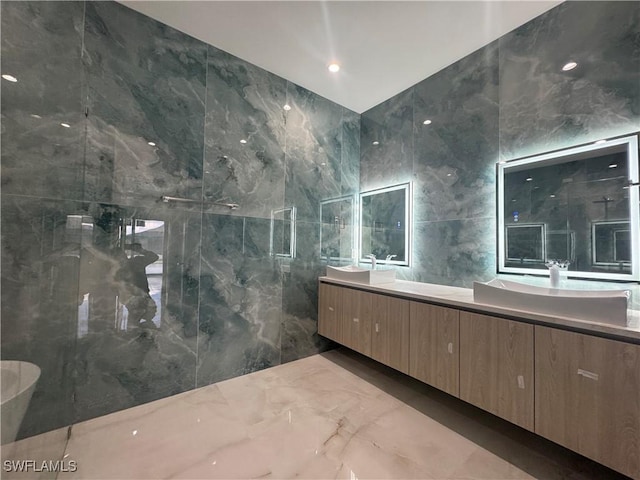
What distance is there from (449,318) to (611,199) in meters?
1.15

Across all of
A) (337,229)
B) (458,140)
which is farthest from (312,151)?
(458,140)

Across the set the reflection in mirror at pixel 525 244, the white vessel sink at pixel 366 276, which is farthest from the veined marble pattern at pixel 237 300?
the reflection in mirror at pixel 525 244

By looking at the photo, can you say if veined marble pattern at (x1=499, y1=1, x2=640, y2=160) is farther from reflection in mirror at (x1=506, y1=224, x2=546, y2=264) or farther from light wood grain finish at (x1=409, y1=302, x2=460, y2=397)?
light wood grain finish at (x1=409, y1=302, x2=460, y2=397)

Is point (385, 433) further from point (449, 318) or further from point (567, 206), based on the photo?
point (567, 206)

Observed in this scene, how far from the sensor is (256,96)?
8.05 ft

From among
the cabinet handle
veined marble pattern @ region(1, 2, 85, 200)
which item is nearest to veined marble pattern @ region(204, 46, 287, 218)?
veined marble pattern @ region(1, 2, 85, 200)

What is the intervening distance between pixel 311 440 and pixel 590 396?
1420 mm

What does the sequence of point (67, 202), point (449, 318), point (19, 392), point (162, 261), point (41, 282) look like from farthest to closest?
point (162, 261)
point (449, 318)
point (67, 202)
point (41, 282)
point (19, 392)

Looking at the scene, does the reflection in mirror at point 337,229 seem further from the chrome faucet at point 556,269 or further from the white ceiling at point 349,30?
the chrome faucet at point 556,269

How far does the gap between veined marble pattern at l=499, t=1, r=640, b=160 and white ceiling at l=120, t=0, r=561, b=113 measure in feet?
0.61

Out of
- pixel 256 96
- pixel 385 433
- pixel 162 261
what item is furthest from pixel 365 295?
pixel 256 96

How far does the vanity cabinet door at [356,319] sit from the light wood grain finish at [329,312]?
0.06m

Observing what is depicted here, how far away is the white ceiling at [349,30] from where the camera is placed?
71.8 inches

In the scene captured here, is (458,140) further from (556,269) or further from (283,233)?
(283,233)
